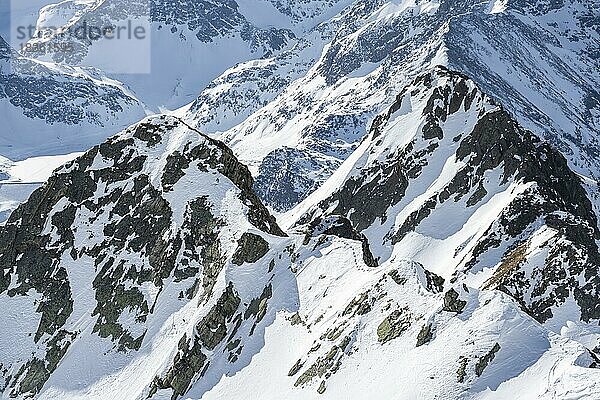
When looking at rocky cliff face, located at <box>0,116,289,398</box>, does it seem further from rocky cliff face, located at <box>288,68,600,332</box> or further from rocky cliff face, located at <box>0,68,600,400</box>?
rocky cliff face, located at <box>288,68,600,332</box>

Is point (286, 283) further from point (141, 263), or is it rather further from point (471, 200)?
point (471, 200)

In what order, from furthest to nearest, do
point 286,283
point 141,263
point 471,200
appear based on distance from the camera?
1. point 471,200
2. point 141,263
3. point 286,283

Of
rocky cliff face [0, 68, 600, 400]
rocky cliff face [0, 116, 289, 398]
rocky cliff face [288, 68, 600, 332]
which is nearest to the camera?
rocky cliff face [0, 68, 600, 400]

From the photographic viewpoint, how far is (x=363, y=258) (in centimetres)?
6181

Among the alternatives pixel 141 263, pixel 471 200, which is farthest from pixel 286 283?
pixel 471 200

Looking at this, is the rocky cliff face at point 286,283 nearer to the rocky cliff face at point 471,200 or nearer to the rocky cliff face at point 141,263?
the rocky cliff face at point 141,263

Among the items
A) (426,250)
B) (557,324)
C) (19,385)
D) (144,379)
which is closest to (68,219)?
(19,385)

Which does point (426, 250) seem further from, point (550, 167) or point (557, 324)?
point (557, 324)

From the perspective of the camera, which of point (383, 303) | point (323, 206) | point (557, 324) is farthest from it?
point (323, 206)

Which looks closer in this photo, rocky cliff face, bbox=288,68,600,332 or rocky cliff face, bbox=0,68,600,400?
rocky cliff face, bbox=0,68,600,400

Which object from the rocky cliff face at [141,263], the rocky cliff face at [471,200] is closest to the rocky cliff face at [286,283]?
the rocky cliff face at [141,263]

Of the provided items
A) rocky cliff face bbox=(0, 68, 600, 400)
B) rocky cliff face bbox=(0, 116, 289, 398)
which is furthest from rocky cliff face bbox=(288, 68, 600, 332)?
rocky cliff face bbox=(0, 116, 289, 398)

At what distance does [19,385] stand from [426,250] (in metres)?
48.0

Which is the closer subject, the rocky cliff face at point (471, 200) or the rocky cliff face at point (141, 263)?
the rocky cliff face at point (141, 263)
